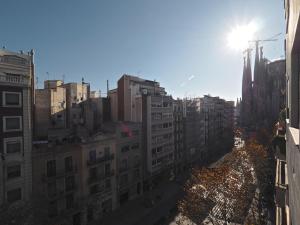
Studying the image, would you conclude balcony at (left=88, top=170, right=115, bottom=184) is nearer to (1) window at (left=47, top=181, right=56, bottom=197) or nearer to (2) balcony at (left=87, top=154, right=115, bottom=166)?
(2) balcony at (left=87, top=154, right=115, bottom=166)

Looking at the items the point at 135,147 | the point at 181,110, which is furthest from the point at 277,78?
the point at 135,147

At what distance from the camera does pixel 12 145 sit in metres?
26.5

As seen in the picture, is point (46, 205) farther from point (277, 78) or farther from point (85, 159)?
point (277, 78)

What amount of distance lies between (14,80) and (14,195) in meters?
12.2

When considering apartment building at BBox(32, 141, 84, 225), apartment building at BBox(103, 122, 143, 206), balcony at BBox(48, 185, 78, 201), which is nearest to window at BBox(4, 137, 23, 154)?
apartment building at BBox(32, 141, 84, 225)

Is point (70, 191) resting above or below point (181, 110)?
below

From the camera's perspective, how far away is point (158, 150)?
51.8 meters

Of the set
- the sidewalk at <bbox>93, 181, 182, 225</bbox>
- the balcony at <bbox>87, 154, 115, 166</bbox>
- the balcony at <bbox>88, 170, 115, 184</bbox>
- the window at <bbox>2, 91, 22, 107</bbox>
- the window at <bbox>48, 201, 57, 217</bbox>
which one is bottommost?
the sidewalk at <bbox>93, 181, 182, 225</bbox>

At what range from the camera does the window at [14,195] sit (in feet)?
84.8

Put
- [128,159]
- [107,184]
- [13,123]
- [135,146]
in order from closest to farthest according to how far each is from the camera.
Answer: [13,123], [107,184], [128,159], [135,146]

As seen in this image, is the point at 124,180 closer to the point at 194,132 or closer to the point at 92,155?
the point at 92,155

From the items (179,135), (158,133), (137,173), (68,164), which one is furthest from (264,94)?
(68,164)

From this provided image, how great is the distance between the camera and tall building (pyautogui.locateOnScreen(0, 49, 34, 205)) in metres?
25.6

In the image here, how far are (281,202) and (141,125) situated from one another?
35109mm
